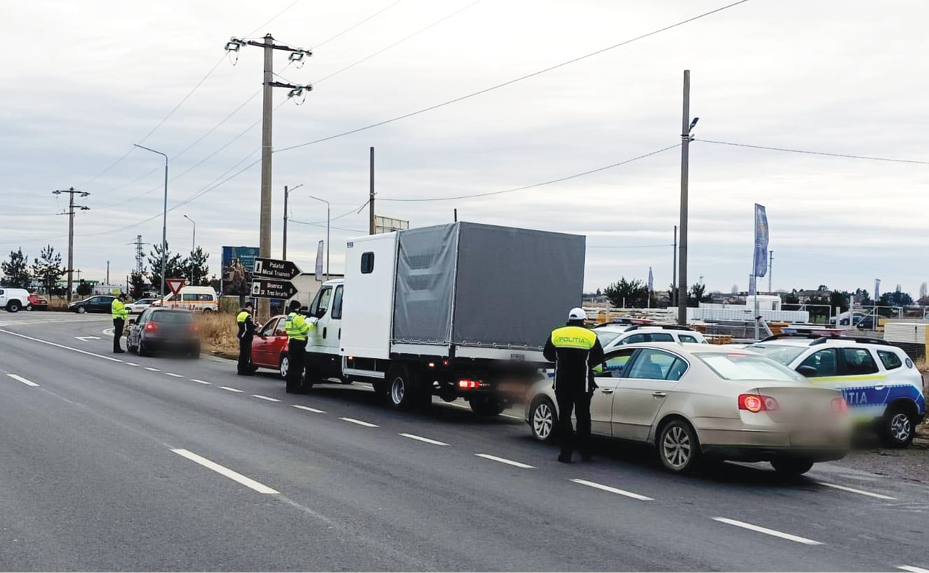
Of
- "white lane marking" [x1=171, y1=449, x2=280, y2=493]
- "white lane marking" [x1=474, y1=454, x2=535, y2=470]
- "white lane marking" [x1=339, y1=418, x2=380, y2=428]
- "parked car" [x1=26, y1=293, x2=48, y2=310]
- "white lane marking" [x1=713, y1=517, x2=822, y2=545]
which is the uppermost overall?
"parked car" [x1=26, y1=293, x2=48, y2=310]

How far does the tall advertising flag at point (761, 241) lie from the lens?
21.5 m

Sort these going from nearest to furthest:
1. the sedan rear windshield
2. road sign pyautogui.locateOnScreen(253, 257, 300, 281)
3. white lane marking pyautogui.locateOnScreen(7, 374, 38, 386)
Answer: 1. the sedan rear windshield
2. white lane marking pyautogui.locateOnScreen(7, 374, 38, 386)
3. road sign pyautogui.locateOnScreen(253, 257, 300, 281)

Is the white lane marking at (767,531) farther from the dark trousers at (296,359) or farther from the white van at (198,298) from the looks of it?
the white van at (198,298)

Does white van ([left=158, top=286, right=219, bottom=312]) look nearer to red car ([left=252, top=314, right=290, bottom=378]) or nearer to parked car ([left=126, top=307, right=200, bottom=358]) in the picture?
parked car ([left=126, top=307, right=200, bottom=358])

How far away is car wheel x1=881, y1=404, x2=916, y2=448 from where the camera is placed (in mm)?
14523

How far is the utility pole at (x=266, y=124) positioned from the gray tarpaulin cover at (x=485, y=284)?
15223 mm

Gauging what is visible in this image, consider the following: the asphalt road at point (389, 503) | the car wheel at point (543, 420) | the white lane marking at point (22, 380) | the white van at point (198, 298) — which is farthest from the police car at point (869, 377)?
the white van at point (198, 298)

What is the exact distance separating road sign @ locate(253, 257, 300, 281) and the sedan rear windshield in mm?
20858

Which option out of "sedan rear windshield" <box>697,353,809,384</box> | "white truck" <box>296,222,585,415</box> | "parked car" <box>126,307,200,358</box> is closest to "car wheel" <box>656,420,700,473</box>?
"sedan rear windshield" <box>697,353,809,384</box>

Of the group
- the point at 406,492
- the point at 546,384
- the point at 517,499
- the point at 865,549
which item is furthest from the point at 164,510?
the point at 546,384

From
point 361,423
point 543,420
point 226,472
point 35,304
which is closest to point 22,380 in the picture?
point 361,423

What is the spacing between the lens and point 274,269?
31188mm

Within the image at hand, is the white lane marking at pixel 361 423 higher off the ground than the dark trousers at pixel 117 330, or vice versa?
the dark trousers at pixel 117 330

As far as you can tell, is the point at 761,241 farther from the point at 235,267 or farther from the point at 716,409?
the point at 235,267
